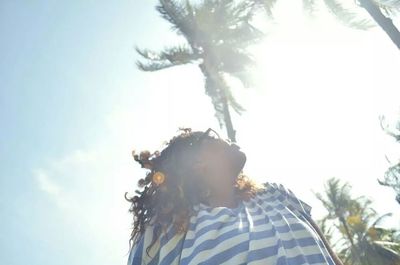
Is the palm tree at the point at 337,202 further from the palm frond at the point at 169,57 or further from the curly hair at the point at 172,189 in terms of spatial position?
the curly hair at the point at 172,189

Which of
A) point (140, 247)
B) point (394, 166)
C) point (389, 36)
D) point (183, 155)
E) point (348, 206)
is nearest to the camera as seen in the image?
point (140, 247)

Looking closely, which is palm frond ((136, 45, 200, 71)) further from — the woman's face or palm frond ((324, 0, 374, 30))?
the woman's face

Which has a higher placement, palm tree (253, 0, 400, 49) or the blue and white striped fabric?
palm tree (253, 0, 400, 49)

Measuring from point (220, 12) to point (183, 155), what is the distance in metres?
13.7

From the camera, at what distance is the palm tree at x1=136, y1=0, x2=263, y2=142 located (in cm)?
1526

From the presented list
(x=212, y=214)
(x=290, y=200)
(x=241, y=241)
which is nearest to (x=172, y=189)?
(x=212, y=214)

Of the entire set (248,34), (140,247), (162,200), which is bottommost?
(140,247)

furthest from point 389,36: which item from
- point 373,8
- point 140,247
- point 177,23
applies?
point 140,247

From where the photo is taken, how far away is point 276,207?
2213mm

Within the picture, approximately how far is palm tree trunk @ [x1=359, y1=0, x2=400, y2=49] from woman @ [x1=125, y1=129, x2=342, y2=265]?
9012mm

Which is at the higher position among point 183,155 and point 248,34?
point 248,34

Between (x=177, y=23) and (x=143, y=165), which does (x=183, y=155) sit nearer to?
(x=143, y=165)

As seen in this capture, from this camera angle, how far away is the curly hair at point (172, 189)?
2221mm

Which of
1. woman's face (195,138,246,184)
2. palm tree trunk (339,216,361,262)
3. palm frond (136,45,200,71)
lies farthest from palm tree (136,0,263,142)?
palm tree trunk (339,216,361,262)
